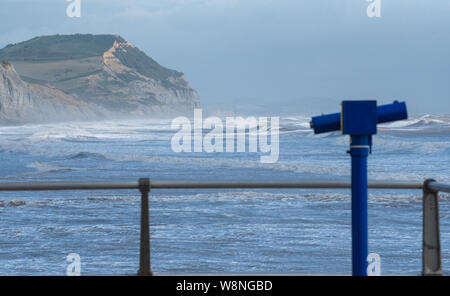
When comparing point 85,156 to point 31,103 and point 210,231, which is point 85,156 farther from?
point 31,103

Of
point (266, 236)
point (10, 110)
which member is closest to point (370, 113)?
point (266, 236)

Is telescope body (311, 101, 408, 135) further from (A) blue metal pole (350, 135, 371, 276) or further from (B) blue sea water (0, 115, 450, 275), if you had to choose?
(B) blue sea water (0, 115, 450, 275)

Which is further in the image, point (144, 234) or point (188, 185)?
point (144, 234)

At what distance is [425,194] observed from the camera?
3.91 metres

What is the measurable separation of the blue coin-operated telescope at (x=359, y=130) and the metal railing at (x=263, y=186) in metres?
1.03

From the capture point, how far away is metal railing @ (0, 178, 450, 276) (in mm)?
3762

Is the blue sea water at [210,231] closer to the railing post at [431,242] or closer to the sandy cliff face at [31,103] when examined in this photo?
the railing post at [431,242]

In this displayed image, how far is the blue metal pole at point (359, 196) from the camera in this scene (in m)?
2.58

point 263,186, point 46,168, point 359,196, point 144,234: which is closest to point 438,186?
point 263,186

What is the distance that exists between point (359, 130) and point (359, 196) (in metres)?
0.28

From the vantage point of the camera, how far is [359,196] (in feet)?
8.69
